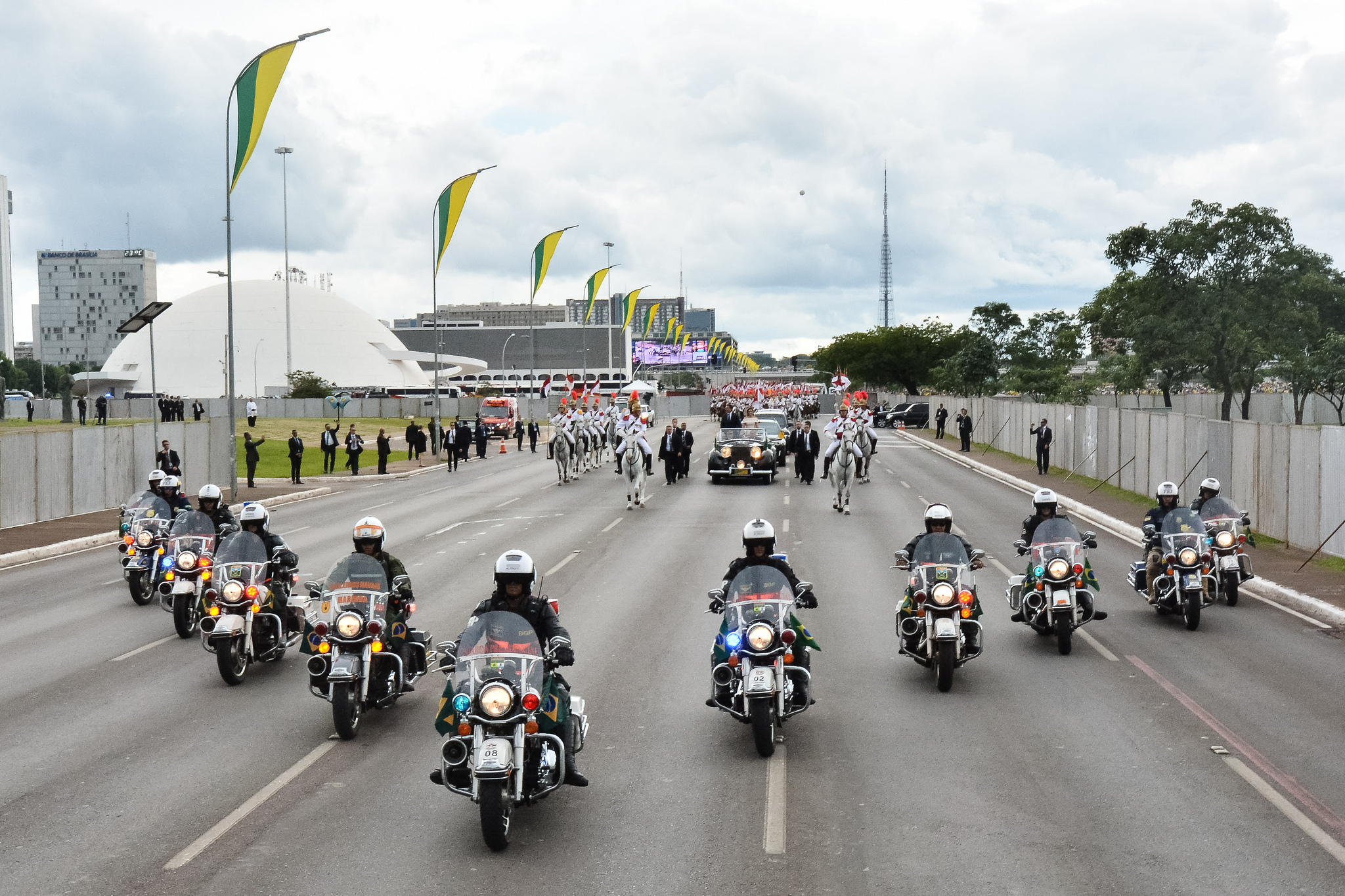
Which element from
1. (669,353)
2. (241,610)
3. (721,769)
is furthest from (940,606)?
(669,353)

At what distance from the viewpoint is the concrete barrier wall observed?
26.4m

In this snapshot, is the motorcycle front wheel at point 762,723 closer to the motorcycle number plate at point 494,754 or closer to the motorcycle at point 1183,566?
the motorcycle number plate at point 494,754

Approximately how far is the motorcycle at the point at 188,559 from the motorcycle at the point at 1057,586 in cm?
921

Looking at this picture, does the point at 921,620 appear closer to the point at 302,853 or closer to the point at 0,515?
the point at 302,853

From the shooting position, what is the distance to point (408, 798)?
8273mm

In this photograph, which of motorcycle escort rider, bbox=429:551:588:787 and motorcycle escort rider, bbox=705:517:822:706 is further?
motorcycle escort rider, bbox=705:517:822:706

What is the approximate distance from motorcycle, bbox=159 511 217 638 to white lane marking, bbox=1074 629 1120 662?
9.91 m

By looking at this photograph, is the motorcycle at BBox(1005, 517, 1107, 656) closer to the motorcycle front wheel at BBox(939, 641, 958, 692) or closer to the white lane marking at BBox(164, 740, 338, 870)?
the motorcycle front wheel at BBox(939, 641, 958, 692)

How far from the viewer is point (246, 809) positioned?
8.04m

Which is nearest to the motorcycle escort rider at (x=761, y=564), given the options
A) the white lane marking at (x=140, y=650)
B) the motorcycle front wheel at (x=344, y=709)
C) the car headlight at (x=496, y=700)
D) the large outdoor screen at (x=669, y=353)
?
the car headlight at (x=496, y=700)

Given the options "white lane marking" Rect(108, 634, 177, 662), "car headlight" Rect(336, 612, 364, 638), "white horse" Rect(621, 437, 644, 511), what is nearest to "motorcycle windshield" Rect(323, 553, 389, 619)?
"car headlight" Rect(336, 612, 364, 638)

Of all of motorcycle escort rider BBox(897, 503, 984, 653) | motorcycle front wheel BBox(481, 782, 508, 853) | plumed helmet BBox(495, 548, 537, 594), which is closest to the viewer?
motorcycle front wheel BBox(481, 782, 508, 853)

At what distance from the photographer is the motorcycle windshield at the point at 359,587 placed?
9.88 m

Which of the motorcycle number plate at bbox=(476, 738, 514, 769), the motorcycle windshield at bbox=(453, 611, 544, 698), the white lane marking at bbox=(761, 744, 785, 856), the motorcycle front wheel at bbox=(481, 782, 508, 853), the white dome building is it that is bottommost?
the white lane marking at bbox=(761, 744, 785, 856)
